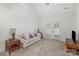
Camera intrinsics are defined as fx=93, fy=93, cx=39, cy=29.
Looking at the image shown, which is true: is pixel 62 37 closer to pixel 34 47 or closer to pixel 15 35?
pixel 34 47

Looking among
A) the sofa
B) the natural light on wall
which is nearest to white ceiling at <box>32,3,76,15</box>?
the natural light on wall

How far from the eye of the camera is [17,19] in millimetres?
1996

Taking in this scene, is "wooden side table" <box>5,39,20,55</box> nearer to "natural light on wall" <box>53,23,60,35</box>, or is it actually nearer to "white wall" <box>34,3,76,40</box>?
"white wall" <box>34,3,76,40</box>

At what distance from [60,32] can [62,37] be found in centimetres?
12

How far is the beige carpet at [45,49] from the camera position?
2008mm

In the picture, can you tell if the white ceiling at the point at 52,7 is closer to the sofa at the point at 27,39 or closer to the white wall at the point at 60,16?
the white wall at the point at 60,16

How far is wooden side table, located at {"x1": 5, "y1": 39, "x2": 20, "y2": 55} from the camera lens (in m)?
1.93

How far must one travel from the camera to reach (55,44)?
204 centimetres

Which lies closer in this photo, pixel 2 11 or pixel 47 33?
pixel 2 11

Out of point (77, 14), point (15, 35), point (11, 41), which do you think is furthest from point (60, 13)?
point (11, 41)

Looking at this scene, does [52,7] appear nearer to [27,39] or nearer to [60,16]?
[60,16]

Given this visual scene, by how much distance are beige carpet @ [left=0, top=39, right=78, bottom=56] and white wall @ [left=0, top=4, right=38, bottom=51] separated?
0.36m

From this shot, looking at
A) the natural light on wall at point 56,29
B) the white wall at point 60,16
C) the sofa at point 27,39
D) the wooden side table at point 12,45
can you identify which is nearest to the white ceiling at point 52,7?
the white wall at point 60,16

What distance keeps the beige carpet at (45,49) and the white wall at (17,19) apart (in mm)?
357
